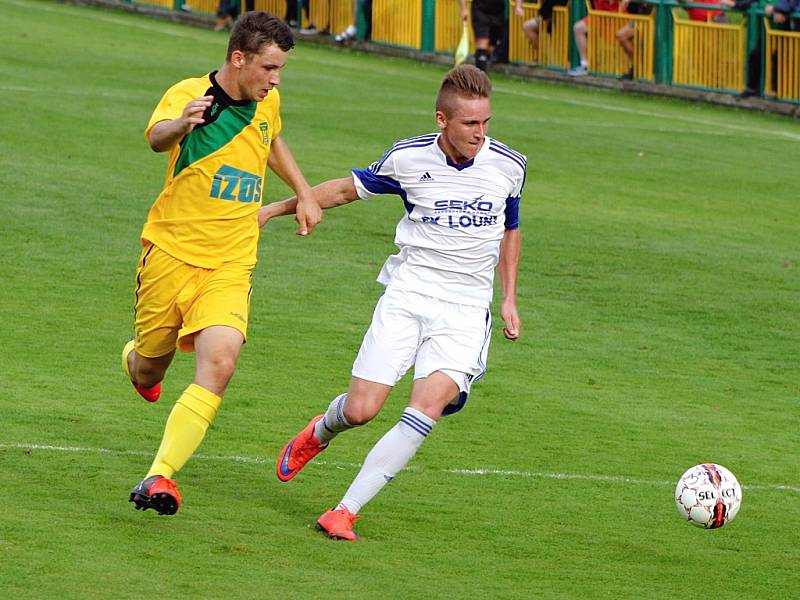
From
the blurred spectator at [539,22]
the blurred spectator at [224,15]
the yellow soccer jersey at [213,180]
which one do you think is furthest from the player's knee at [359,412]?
the blurred spectator at [224,15]

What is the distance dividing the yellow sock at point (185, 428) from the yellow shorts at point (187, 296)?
0.34 metres

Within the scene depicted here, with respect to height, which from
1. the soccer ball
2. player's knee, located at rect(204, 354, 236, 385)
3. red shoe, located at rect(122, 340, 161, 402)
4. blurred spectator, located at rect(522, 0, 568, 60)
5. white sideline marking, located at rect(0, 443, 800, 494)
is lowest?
white sideline marking, located at rect(0, 443, 800, 494)

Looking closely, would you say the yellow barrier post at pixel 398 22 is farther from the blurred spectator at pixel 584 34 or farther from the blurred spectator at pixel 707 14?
the blurred spectator at pixel 707 14

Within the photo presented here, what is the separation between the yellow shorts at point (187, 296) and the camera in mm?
7152

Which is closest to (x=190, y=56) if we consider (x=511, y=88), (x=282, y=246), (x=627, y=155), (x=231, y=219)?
(x=511, y=88)

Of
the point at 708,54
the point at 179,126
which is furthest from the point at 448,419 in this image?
the point at 708,54

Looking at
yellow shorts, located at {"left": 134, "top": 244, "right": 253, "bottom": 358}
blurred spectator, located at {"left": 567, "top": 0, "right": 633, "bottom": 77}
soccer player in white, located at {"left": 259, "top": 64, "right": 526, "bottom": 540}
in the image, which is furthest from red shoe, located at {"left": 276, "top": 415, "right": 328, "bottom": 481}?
blurred spectator, located at {"left": 567, "top": 0, "right": 633, "bottom": 77}

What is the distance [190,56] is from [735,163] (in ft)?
34.3

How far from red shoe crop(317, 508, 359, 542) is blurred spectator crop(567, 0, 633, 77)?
67.2ft

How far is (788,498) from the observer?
8055 millimetres

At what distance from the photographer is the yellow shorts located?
7.15 meters

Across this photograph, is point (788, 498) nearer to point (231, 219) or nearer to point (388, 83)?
point (231, 219)

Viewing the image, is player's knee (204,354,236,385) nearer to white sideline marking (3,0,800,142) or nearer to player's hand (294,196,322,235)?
player's hand (294,196,322,235)

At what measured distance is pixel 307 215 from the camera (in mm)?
7320
